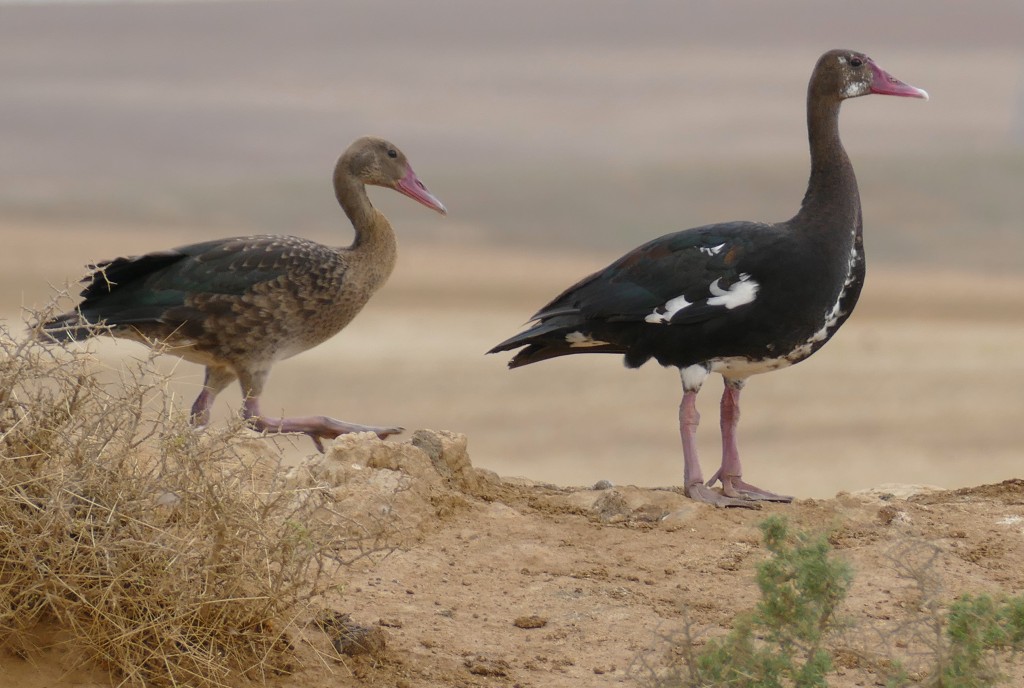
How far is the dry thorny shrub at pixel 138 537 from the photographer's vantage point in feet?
15.2

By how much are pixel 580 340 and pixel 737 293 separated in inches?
38.1

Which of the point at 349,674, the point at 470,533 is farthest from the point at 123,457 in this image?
the point at 470,533

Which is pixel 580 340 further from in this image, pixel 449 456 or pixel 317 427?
pixel 317 427

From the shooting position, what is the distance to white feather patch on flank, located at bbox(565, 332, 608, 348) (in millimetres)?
8086

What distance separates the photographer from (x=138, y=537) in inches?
185

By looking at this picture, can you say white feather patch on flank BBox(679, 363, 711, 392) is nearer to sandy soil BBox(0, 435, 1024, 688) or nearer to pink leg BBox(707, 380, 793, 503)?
pink leg BBox(707, 380, 793, 503)

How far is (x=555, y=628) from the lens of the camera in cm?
580

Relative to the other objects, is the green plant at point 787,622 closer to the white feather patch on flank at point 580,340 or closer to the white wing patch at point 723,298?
the white wing patch at point 723,298

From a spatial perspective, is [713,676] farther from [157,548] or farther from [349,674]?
[157,548]

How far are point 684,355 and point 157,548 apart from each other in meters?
3.78

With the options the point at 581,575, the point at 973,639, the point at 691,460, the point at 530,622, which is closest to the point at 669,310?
the point at 691,460

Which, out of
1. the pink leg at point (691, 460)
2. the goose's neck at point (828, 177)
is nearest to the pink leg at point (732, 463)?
the pink leg at point (691, 460)

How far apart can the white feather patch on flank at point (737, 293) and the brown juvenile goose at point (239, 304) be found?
214 centimetres

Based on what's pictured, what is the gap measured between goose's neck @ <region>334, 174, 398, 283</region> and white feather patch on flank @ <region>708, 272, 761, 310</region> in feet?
9.30
